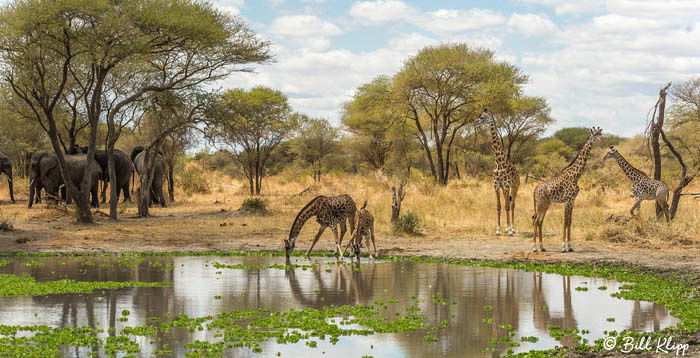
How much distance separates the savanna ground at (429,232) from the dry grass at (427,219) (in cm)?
3

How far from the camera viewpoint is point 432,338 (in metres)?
7.58

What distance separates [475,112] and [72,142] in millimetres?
18585

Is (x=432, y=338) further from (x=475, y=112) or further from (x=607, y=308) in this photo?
(x=475, y=112)

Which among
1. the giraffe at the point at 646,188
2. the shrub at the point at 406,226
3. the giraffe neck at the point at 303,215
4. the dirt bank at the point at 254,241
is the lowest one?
the dirt bank at the point at 254,241

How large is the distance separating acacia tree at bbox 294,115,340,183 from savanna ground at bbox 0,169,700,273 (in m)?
19.9

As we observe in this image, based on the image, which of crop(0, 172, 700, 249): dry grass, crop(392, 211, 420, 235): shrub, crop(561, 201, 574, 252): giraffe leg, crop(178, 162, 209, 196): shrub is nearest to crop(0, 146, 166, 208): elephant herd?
crop(0, 172, 700, 249): dry grass

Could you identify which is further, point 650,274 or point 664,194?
point 664,194

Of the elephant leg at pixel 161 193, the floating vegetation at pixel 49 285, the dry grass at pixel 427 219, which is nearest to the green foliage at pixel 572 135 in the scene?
the dry grass at pixel 427 219

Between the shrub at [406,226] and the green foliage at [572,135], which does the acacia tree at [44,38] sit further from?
the green foliage at [572,135]

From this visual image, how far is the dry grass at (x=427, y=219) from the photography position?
1697 centimetres

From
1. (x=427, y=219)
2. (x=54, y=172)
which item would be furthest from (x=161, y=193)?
(x=427, y=219)

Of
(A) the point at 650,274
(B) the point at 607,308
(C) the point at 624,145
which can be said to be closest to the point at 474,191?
(A) the point at 650,274

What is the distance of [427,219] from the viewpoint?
2128 centimetres

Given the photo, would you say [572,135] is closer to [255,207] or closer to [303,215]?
[255,207]
